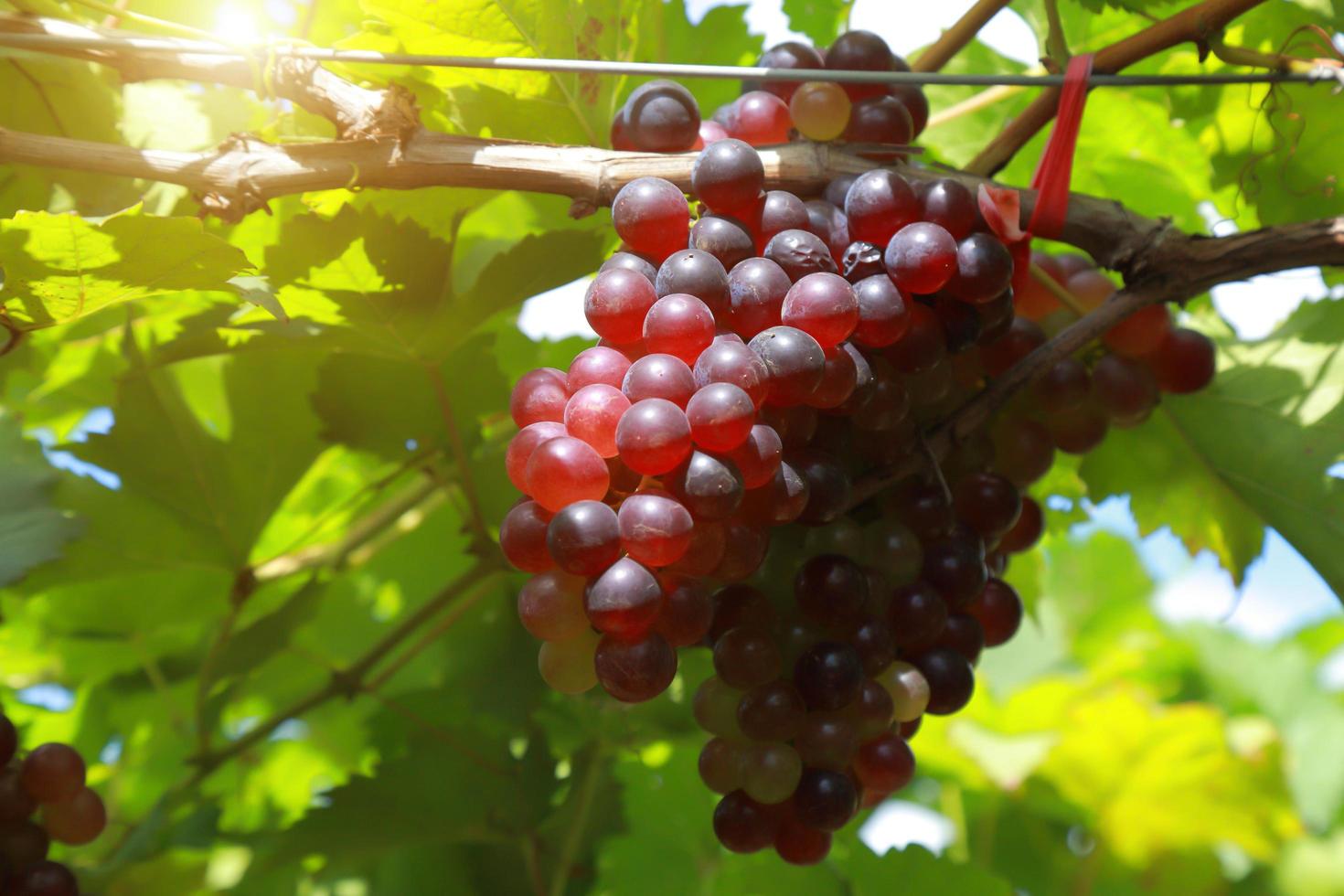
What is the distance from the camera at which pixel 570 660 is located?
1.88 ft

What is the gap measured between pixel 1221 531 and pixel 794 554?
16.3 inches

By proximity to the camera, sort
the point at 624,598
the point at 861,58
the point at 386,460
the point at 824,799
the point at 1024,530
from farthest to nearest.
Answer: the point at 386,460
the point at 1024,530
the point at 861,58
the point at 824,799
the point at 624,598

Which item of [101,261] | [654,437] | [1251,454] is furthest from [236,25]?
[1251,454]

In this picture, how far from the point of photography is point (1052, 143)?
66cm

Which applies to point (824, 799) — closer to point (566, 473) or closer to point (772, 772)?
point (772, 772)

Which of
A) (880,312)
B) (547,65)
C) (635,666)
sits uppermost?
(547,65)

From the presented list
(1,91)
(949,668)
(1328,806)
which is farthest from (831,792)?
(1328,806)

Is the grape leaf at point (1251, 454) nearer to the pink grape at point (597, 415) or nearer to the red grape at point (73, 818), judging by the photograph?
the pink grape at point (597, 415)

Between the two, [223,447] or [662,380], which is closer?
[662,380]

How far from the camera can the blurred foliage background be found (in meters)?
0.73

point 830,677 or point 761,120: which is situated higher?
point 761,120

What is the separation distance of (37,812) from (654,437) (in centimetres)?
52

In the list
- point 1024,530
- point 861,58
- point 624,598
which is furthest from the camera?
point 1024,530

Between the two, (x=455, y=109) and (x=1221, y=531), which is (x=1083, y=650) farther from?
(x=455, y=109)
